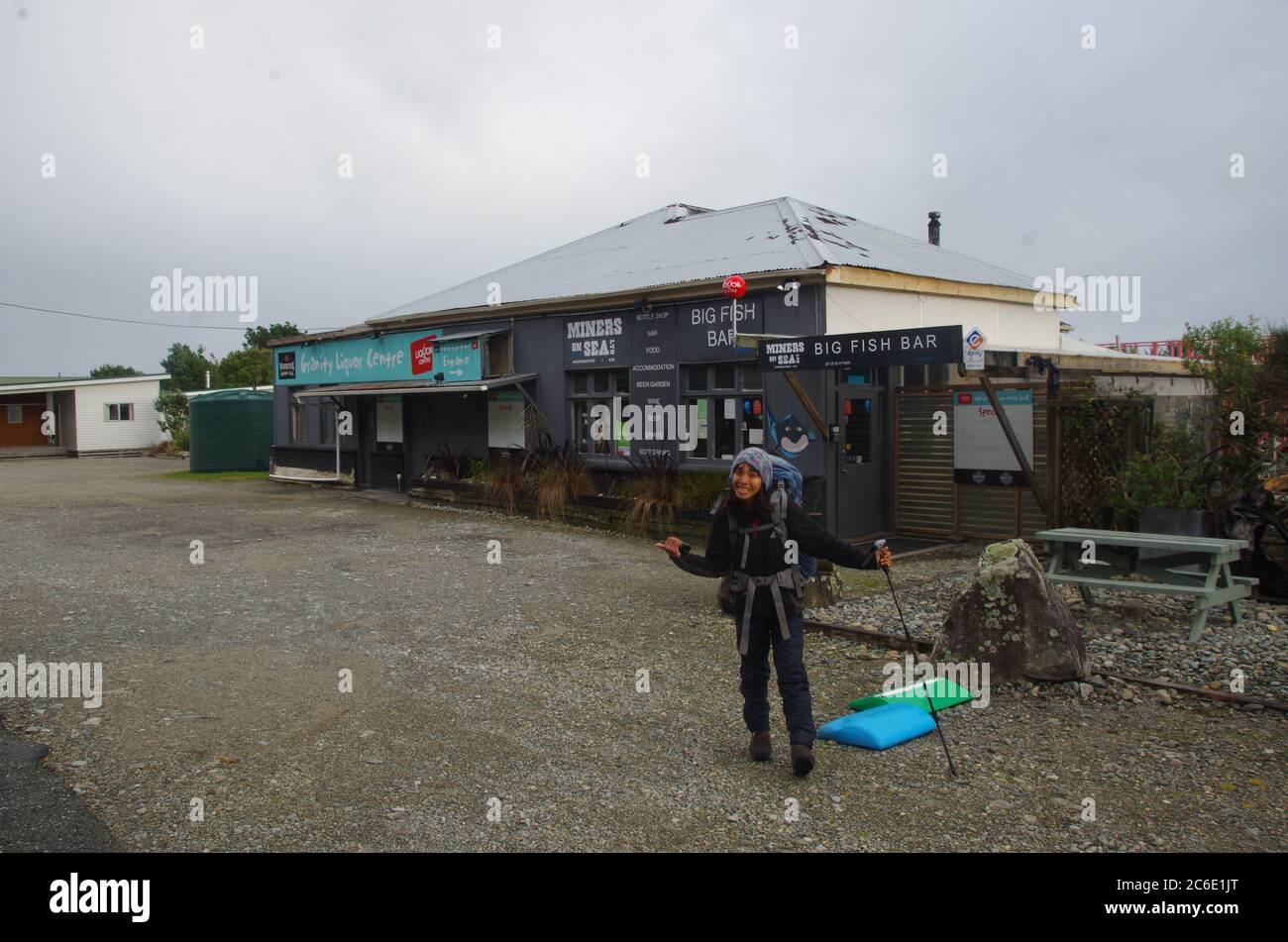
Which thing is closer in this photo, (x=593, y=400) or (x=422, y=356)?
(x=593, y=400)

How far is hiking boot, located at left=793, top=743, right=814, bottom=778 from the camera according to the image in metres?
5.23

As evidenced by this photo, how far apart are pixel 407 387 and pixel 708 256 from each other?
6424 mm

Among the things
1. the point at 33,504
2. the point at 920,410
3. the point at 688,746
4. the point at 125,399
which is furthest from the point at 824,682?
the point at 125,399

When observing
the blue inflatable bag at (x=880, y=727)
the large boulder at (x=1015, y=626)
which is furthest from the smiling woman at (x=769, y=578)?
the large boulder at (x=1015, y=626)

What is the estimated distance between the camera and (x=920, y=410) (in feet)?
44.6

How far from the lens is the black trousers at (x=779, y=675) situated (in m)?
5.34

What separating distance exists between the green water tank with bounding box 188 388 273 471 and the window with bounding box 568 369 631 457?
1551 centimetres

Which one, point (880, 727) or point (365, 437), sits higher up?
point (365, 437)

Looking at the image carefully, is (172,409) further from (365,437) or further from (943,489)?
(943,489)

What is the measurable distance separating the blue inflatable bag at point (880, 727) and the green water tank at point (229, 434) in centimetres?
2640

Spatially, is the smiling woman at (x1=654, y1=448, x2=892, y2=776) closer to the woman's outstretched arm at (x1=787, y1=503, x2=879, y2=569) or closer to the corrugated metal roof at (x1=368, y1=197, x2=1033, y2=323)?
the woman's outstretched arm at (x1=787, y1=503, x2=879, y2=569)

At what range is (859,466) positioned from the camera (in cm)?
1357

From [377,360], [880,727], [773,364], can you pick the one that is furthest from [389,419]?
[880,727]

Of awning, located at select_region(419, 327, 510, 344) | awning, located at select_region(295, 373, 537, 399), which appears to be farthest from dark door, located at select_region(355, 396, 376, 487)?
awning, located at select_region(419, 327, 510, 344)
